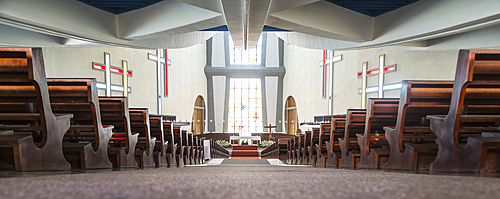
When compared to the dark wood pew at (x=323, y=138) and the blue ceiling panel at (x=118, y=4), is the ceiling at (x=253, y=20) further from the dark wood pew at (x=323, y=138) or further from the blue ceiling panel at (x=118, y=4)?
the dark wood pew at (x=323, y=138)

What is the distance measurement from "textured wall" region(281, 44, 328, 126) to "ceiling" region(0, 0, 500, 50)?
8.06m

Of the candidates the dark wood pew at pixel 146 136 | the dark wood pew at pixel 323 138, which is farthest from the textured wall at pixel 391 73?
the dark wood pew at pixel 146 136

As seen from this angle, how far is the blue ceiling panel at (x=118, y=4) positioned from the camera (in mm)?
4930

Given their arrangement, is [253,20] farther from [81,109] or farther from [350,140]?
[81,109]

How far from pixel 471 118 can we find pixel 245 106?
18639mm

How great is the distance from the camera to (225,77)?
18953mm

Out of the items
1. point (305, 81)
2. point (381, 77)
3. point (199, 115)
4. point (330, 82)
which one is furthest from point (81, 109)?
point (199, 115)

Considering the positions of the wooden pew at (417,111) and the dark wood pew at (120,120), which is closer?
the wooden pew at (417,111)

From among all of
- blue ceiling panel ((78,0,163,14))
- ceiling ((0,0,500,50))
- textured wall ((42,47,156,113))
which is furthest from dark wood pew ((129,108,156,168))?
textured wall ((42,47,156,113))

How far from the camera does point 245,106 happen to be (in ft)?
66.6

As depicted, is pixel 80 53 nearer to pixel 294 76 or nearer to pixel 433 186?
pixel 433 186

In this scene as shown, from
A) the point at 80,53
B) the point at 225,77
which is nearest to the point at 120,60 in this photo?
the point at 80,53

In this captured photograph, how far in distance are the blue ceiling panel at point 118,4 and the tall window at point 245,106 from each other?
14.8 metres

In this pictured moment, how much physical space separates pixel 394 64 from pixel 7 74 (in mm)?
10139
